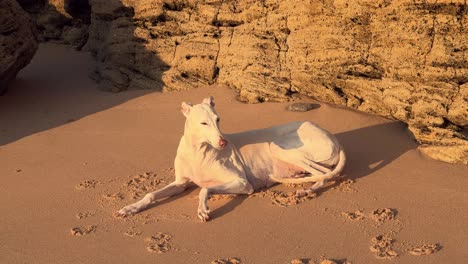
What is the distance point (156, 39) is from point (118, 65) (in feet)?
3.83

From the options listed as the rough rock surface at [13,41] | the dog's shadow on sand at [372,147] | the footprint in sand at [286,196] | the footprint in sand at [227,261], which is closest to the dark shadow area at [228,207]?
the dog's shadow on sand at [372,147]

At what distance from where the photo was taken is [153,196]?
554 cm

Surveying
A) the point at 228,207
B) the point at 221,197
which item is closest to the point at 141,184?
the point at 221,197

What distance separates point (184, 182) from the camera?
582cm

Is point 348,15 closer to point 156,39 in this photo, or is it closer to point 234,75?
point 234,75

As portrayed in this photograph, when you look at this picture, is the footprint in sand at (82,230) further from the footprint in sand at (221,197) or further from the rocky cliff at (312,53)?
the rocky cliff at (312,53)

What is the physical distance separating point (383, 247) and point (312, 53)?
16.5 ft

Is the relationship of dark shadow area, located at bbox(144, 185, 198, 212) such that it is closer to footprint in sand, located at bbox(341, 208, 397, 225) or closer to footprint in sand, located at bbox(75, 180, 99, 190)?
footprint in sand, located at bbox(75, 180, 99, 190)

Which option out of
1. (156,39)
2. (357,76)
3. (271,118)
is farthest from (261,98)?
(156,39)

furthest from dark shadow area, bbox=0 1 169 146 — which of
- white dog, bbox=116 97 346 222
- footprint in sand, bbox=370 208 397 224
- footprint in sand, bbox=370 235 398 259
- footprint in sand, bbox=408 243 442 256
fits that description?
footprint in sand, bbox=408 243 442 256

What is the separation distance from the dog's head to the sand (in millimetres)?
697

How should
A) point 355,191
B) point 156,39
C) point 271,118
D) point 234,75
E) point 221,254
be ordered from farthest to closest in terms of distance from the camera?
point 156,39
point 234,75
point 271,118
point 355,191
point 221,254

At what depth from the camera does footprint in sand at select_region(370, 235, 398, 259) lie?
14.2ft

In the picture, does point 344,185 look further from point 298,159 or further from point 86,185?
point 86,185
